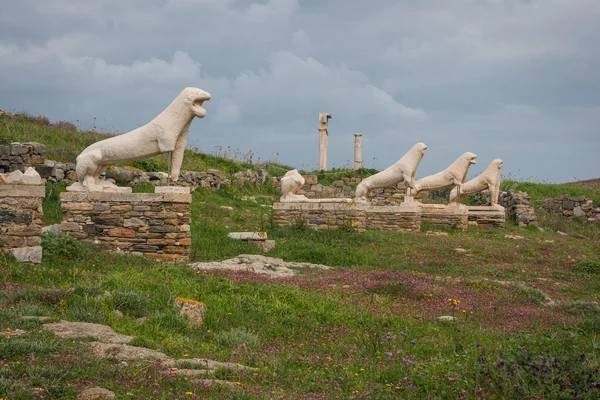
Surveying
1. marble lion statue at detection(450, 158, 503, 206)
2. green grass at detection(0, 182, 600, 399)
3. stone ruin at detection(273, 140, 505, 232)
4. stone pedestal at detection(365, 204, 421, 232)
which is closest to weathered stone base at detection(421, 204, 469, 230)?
stone ruin at detection(273, 140, 505, 232)

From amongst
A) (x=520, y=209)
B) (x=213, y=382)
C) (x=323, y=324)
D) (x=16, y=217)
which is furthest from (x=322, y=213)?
(x=213, y=382)

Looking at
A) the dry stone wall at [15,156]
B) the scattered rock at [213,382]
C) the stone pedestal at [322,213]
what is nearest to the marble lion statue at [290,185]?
the stone pedestal at [322,213]

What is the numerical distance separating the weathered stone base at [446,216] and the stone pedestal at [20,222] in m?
15.4

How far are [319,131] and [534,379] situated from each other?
99.3 ft

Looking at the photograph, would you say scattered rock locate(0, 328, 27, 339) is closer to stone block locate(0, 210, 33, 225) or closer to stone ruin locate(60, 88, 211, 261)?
stone block locate(0, 210, 33, 225)

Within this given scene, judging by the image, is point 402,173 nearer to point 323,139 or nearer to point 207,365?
point 323,139

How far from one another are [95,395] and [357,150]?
103 feet

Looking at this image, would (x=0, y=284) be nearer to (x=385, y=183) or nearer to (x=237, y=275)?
(x=237, y=275)

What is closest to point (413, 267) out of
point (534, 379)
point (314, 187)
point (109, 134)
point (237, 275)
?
point (237, 275)

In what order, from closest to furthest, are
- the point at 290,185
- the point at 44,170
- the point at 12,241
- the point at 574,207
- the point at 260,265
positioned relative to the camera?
the point at 12,241 < the point at 260,265 < the point at 44,170 < the point at 290,185 < the point at 574,207

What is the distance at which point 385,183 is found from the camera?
20.3 metres

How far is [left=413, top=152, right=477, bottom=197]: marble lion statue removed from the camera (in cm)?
2194

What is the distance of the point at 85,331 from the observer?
5738 millimetres

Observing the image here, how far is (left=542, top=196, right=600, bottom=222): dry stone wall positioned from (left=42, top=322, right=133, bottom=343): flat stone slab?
25889 millimetres
